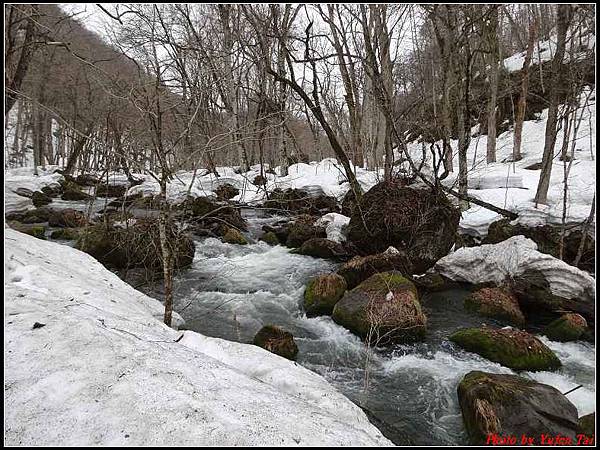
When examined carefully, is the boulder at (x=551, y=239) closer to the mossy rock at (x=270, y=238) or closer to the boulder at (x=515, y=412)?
the boulder at (x=515, y=412)

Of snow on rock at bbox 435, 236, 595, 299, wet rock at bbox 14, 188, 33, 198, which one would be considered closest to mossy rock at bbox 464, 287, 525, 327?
snow on rock at bbox 435, 236, 595, 299

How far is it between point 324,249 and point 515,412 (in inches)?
211

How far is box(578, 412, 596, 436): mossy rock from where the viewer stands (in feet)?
8.93

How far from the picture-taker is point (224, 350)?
2662 millimetres

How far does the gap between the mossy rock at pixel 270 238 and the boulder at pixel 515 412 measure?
6.56 metres

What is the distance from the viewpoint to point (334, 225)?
28.6 ft

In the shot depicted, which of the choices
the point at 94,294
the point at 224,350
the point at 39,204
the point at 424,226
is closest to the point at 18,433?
the point at 224,350

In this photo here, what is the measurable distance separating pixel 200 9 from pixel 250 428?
20.3 metres

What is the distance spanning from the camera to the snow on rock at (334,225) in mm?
8375

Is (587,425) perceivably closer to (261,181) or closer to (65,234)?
(261,181)

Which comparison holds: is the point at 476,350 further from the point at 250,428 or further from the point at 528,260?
the point at 250,428

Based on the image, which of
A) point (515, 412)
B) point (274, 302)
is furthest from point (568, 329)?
point (274, 302)

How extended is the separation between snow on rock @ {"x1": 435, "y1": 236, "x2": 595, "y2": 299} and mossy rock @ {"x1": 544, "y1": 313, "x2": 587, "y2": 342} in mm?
704

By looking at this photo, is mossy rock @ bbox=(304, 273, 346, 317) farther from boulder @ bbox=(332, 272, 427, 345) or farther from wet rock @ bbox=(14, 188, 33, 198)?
wet rock @ bbox=(14, 188, 33, 198)
